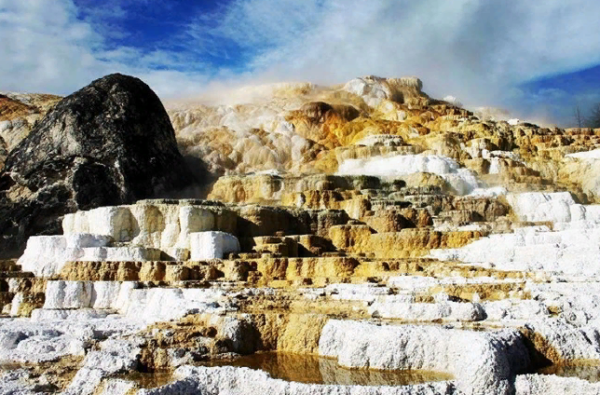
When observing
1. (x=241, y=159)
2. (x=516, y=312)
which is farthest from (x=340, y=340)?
(x=241, y=159)

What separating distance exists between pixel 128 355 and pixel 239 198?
62.5 ft

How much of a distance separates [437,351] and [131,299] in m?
9.36

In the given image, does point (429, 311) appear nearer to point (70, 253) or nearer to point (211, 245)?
point (211, 245)

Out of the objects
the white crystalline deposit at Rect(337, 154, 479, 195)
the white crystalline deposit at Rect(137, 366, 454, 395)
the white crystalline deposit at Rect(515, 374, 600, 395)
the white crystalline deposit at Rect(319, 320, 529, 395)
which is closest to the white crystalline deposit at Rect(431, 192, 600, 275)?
the white crystalline deposit at Rect(319, 320, 529, 395)

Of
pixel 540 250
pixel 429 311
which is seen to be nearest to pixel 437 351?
pixel 429 311

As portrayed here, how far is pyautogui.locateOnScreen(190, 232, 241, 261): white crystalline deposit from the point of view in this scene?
771 inches

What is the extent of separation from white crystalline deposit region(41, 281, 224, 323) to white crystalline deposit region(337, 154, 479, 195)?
1691 cm

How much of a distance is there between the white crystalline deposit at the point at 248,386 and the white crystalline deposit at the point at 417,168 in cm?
2252

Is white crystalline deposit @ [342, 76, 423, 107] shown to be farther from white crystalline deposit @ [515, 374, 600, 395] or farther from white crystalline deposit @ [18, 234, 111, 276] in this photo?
white crystalline deposit @ [515, 374, 600, 395]

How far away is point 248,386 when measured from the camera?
8516 millimetres

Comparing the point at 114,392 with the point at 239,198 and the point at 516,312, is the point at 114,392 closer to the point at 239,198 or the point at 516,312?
the point at 516,312

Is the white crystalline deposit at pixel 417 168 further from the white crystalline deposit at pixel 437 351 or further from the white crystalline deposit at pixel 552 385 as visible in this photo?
the white crystalline deposit at pixel 552 385

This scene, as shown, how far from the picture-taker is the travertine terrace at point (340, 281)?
9.07m

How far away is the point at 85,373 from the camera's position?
363 inches
